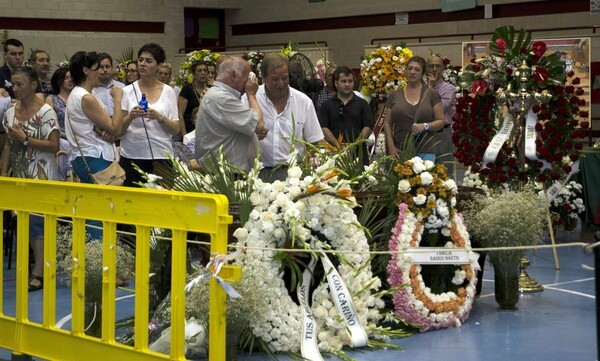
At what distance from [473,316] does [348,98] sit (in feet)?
10.6

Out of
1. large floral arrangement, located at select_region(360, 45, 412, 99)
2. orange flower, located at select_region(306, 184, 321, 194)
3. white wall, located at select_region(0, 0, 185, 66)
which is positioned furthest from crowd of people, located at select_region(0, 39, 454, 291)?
white wall, located at select_region(0, 0, 185, 66)

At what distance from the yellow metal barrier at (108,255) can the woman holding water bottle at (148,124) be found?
2253 millimetres

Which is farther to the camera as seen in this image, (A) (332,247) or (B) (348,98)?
(B) (348,98)

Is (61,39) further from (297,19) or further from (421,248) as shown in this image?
(421,248)

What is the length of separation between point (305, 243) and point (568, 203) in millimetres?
4628

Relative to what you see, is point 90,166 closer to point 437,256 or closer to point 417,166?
point 417,166

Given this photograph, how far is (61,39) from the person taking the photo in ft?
67.3

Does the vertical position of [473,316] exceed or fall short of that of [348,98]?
it falls short

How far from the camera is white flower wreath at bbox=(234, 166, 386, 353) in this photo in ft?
18.0

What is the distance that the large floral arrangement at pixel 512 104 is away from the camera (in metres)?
7.58

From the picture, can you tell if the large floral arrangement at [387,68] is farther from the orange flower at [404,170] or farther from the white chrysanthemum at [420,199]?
the white chrysanthemum at [420,199]

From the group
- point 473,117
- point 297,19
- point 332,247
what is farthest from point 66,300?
point 297,19

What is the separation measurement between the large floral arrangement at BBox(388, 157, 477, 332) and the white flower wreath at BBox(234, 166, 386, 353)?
263mm

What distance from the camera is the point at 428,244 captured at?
6.53 m
